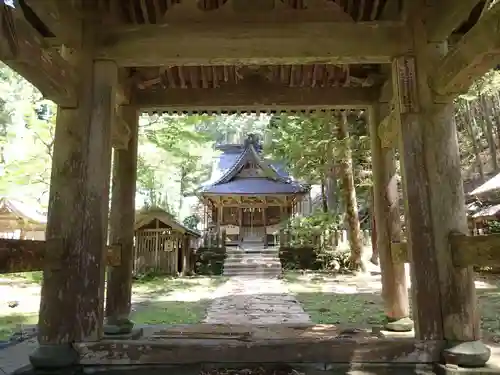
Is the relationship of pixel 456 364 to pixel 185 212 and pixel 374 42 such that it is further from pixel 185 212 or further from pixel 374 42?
pixel 185 212

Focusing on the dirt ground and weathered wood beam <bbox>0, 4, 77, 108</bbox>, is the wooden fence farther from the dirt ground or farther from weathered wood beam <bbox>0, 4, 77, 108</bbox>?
weathered wood beam <bbox>0, 4, 77, 108</bbox>

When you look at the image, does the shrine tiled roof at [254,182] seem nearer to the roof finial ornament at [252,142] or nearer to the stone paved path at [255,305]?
the roof finial ornament at [252,142]

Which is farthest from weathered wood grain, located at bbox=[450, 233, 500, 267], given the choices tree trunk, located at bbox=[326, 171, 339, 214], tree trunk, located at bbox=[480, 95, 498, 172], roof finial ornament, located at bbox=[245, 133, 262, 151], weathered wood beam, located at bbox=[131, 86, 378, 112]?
roof finial ornament, located at bbox=[245, 133, 262, 151]

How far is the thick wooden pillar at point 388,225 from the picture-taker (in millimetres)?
5453

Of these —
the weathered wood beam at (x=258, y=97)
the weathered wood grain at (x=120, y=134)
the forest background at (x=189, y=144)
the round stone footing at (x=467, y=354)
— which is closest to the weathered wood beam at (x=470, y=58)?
the weathered wood beam at (x=258, y=97)

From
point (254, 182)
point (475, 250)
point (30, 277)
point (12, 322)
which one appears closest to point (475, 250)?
point (475, 250)

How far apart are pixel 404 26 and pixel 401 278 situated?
10.6ft

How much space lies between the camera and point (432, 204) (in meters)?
3.95

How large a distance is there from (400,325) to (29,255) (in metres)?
4.33

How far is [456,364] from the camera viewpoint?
3.53 m

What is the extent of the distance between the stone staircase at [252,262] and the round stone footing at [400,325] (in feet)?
37.4

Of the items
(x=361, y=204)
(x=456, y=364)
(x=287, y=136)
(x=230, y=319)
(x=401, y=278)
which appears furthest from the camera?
(x=361, y=204)

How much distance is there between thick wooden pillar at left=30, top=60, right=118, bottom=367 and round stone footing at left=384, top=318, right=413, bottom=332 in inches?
139

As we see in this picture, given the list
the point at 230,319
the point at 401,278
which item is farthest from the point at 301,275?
the point at 401,278
